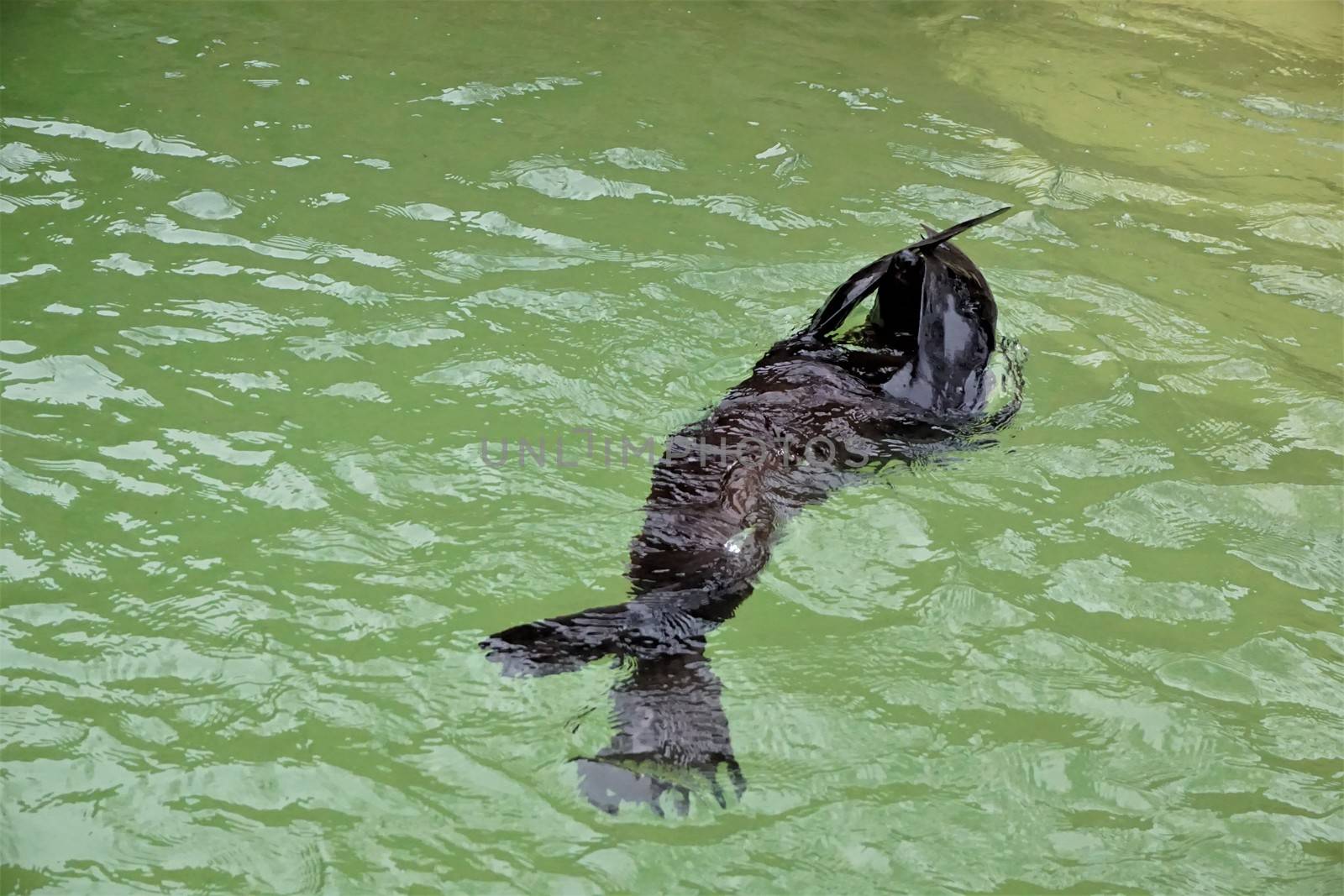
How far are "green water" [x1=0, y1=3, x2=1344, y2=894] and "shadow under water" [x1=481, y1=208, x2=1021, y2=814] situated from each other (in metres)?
0.10

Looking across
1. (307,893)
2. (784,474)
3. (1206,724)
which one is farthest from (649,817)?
(1206,724)

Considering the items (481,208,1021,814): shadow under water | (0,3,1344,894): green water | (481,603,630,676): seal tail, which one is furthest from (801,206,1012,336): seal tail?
(481,603,630,676): seal tail

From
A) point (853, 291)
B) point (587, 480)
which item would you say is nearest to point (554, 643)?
point (587, 480)

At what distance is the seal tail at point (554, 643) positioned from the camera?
10.4ft

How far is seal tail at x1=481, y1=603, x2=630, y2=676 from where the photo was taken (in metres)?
3.18

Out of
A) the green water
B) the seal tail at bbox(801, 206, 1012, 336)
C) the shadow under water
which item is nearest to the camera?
the green water

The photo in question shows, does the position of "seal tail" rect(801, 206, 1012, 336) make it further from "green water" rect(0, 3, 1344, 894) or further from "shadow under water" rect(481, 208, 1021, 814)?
"green water" rect(0, 3, 1344, 894)

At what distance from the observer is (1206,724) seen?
3.47 meters

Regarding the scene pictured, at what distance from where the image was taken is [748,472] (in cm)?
396

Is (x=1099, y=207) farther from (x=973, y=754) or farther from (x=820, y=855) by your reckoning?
(x=820, y=855)

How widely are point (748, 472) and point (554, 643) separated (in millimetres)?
1068

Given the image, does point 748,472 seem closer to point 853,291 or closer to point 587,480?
point 587,480

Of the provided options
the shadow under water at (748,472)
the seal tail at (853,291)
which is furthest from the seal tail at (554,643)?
the seal tail at (853,291)

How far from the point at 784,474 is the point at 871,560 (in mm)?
443
